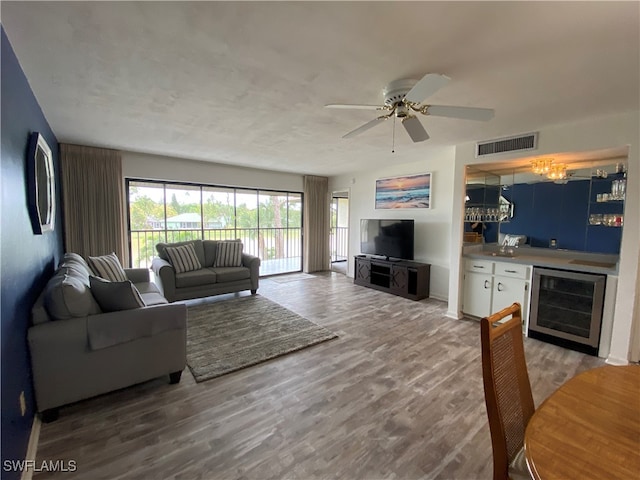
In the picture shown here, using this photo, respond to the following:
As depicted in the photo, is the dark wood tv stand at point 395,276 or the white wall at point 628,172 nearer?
the white wall at point 628,172

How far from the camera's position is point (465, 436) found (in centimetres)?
182

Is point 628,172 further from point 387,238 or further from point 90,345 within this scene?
point 90,345

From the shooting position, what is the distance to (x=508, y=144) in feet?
10.7

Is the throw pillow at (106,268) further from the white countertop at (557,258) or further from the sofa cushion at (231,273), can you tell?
the white countertop at (557,258)

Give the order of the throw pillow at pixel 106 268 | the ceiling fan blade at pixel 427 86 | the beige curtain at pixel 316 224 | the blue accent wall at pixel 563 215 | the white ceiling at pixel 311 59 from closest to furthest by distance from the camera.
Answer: the white ceiling at pixel 311 59, the ceiling fan blade at pixel 427 86, the blue accent wall at pixel 563 215, the throw pillow at pixel 106 268, the beige curtain at pixel 316 224

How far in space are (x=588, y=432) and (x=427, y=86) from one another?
1.62 meters

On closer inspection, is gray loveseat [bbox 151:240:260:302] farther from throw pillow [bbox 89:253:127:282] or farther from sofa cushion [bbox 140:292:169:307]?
sofa cushion [bbox 140:292:169:307]

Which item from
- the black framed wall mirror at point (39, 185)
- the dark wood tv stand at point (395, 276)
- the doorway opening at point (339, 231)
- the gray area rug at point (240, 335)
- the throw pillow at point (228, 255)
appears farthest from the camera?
the doorway opening at point (339, 231)

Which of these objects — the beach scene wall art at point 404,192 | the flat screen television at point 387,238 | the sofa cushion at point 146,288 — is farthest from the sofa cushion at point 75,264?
the beach scene wall art at point 404,192

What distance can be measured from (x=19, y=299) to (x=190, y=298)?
2599mm

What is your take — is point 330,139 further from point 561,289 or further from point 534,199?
point 561,289

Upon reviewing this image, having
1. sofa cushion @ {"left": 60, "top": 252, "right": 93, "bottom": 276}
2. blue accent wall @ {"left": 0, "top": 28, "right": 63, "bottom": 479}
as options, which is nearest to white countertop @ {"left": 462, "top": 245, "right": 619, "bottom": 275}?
blue accent wall @ {"left": 0, "top": 28, "right": 63, "bottom": 479}

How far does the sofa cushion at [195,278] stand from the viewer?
13.6 ft

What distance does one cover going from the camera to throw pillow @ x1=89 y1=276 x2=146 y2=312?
2.13 metres
